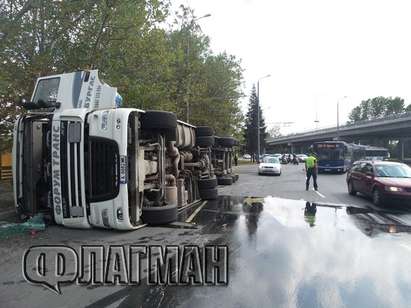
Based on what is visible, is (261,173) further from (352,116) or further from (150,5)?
Answer: (352,116)

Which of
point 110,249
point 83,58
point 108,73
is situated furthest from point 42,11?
point 110,249

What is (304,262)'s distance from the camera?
6.35 m

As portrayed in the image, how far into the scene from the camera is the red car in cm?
1268

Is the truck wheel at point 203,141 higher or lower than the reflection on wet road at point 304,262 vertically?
higher

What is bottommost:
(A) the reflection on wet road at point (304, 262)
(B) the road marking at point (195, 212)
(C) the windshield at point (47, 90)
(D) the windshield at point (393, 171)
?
(A) the reflection on wet road at point (304, 262)

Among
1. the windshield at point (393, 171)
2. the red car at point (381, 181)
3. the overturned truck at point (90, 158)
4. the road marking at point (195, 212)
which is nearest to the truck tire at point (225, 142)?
the road marking at point (195, 212)

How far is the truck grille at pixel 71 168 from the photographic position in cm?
753

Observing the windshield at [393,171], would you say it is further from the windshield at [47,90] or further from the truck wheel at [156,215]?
the windshield at [47,90]

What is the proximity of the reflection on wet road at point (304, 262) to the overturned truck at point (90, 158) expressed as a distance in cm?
166

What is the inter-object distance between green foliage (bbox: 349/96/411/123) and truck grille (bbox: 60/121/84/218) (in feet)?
462

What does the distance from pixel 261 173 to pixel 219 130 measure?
28.5ft

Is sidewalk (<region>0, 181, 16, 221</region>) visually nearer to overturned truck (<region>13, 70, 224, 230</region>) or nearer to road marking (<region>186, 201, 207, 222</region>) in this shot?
overturned truck (<region>13, 70, 224, 230</region>)

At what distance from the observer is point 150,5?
52.0 ft

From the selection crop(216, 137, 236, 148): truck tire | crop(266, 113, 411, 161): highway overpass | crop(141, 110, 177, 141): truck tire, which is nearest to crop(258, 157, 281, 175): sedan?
crop(216, 137, 236, 148): truck tire
